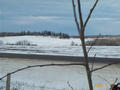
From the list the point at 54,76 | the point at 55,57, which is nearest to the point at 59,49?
the point at 54,76

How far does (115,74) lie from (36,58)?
297cm

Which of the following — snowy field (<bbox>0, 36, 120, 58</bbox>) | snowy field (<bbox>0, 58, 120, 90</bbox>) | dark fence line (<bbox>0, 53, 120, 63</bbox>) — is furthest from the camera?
snowy field (<bbox>0, 36, 120, 58</bbox>)

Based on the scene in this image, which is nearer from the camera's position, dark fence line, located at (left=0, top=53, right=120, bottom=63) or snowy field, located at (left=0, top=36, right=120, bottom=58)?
dark fence line, located at (left=0, top=53, right=120, bottom=63)

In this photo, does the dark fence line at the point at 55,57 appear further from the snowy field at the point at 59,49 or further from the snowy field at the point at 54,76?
the snowy field at the point at 59,49

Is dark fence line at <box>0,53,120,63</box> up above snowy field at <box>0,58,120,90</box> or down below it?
above

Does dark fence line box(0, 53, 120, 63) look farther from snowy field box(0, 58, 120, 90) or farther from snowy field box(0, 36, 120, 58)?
snowy field box(0, 36, 120, 58)

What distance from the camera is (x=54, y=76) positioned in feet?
27.1

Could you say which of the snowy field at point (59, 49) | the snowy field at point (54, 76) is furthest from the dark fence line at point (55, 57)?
the snowy field at point (59, 49)

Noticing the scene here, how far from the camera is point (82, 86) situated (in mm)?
7488

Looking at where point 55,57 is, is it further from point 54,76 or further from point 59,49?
point 59,49

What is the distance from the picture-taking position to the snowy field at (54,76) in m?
6.98

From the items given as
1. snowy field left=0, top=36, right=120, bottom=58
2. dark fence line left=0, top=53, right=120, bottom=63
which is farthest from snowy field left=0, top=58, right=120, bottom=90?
snowy field left=0, top=36, right=120, bottom=58

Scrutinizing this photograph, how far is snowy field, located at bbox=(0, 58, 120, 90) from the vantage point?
6.98m

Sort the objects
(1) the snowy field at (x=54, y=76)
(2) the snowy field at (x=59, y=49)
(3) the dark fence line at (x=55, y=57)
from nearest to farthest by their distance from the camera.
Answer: (3) the dark fence line at (x=55, y=57), (1) the snowy field at (x=54, y=76), (2) the snowy field at (x=59, y=49)
